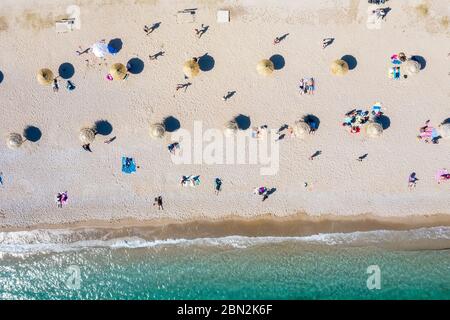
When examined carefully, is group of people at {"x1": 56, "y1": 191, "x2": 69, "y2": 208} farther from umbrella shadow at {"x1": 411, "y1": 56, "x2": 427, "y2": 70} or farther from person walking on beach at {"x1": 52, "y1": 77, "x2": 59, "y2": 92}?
umbrella shadow at {"x1": 411, "y1": 56, "x2": 427, "y2": 70}

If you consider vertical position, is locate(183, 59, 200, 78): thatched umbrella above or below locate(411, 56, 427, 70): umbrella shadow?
below

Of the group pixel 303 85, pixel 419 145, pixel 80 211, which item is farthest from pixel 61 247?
pixel 419 145

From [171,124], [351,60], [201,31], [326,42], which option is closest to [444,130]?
[351,60]

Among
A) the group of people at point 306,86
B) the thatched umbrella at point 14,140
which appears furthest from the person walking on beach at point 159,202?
the group of people at point 306,86

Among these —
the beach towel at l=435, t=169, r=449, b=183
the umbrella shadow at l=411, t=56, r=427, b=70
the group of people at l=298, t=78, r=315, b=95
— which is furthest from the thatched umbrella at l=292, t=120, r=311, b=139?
the beach towel at l=435, t=169, r=449, b=183

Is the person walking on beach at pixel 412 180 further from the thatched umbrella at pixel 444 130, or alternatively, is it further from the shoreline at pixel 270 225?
the thatched umbrella at pixel 444 130

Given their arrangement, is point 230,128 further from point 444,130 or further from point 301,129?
point 444,130

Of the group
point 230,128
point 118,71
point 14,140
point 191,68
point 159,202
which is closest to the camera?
point 191,68
